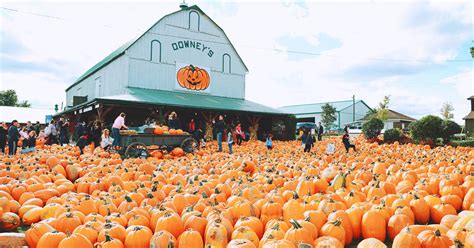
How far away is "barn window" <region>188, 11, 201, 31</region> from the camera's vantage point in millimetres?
23172

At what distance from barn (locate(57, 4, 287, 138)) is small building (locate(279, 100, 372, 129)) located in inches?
1110

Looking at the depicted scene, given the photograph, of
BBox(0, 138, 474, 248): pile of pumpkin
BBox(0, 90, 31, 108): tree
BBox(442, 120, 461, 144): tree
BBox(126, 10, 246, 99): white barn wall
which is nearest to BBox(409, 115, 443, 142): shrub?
BBox(442, 120, 461, 144): tree

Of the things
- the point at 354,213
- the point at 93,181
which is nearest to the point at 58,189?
the point at 93,181

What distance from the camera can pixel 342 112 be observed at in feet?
176

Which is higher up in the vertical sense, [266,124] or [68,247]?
[266,124]

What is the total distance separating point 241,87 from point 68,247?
23.8 meters

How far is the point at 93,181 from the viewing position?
492 centimetres

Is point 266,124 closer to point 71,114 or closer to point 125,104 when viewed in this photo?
point 125,104

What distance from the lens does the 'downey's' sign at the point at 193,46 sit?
22.3 meters

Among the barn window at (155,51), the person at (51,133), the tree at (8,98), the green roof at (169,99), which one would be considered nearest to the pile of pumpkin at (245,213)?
the person at (51,133)

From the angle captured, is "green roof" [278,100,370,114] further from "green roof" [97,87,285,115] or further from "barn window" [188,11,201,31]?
"green roof" [97,87,285,115]

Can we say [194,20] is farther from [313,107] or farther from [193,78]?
[313,107]

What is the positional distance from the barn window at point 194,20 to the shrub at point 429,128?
15748mm

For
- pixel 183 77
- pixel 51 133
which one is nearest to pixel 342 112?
pixel 183 77
